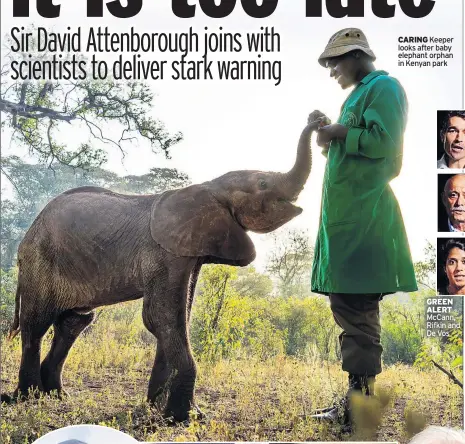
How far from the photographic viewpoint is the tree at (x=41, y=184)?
4.52 m

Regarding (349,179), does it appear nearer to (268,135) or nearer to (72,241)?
(268,135)

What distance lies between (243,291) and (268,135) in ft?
2.65

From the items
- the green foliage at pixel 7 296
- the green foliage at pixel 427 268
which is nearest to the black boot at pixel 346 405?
the green foliage at pixel 427 268

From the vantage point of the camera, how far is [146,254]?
4.29 metres

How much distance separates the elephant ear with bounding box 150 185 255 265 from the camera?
4.26m

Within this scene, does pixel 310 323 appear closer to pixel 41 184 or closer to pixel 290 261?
pixel 290 261

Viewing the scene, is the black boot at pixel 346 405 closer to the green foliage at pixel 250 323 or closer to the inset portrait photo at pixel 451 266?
the green foliage at pixel 250 323

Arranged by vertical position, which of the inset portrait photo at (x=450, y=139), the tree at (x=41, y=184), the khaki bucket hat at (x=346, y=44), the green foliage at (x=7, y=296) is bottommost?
the green foliage at (x=7, y=296)

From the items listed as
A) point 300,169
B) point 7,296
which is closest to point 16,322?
point 7,296

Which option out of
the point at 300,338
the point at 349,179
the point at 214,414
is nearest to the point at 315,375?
the point at 300,338

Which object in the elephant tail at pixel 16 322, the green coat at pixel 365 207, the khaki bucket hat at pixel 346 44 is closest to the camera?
the green coat at pixel 365 207

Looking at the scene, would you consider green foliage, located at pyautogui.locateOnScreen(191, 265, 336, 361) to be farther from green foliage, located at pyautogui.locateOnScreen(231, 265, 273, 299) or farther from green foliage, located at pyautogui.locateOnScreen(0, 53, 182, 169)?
green foliage, located at pyautogui.locateOnScreen(0, 53, 182, 169)
